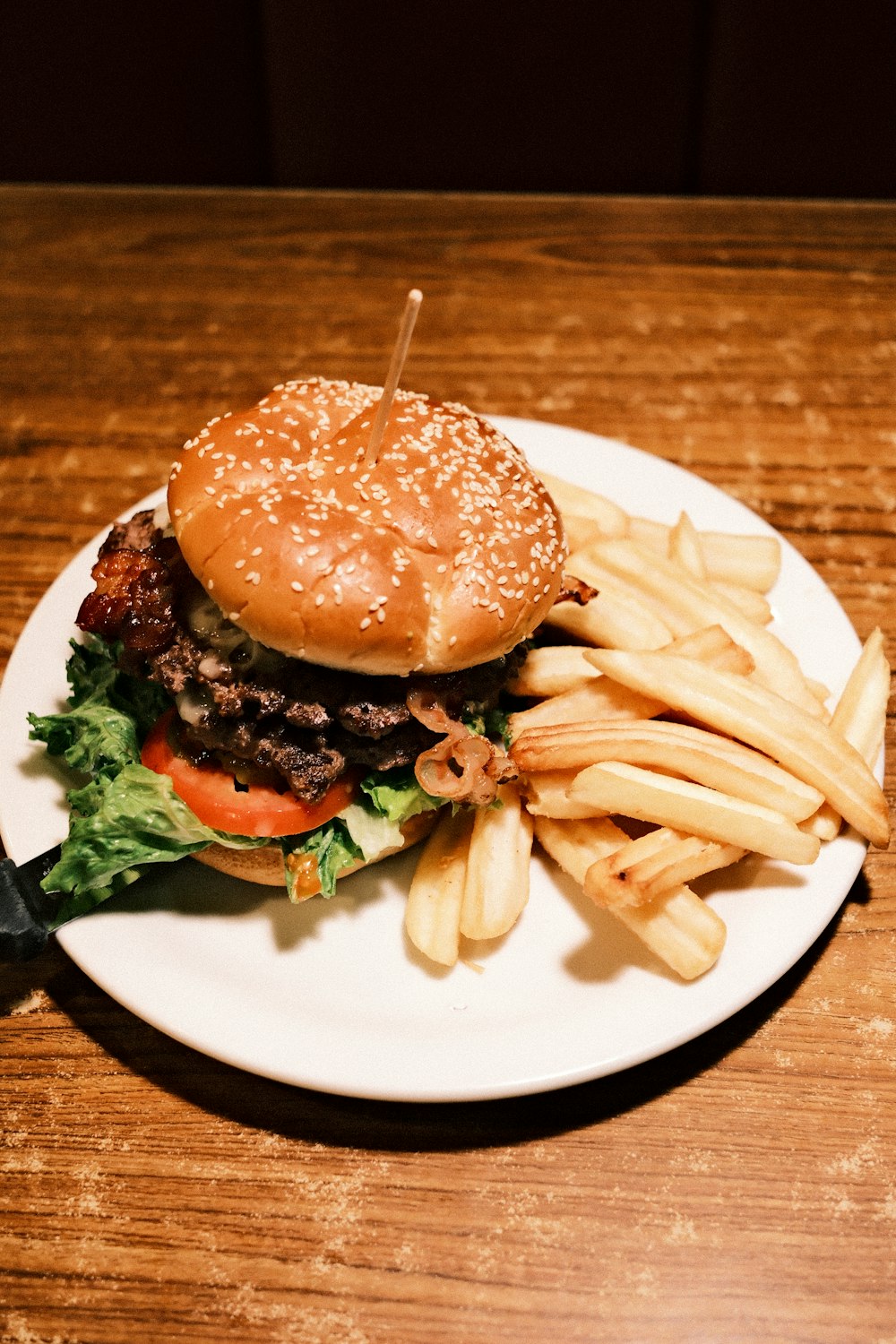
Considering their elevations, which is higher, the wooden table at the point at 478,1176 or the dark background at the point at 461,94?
the dark background at the point at 461,94

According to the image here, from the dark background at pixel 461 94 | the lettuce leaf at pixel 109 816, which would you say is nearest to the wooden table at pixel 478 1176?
the lettuce leaf at pixel 109 816

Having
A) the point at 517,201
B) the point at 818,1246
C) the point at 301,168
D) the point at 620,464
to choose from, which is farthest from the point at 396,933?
the point at 301,168

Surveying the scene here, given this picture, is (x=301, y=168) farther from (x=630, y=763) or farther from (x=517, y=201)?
(x=630, y=763)

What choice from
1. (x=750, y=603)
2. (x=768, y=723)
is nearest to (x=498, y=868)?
(x=768, y=723)

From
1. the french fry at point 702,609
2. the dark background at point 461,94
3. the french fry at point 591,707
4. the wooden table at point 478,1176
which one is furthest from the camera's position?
the dark background at point 461,94

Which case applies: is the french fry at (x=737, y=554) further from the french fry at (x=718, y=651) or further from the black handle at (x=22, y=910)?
the black handle at (x=22, y=910)

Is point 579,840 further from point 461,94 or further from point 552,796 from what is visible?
point 461,94
